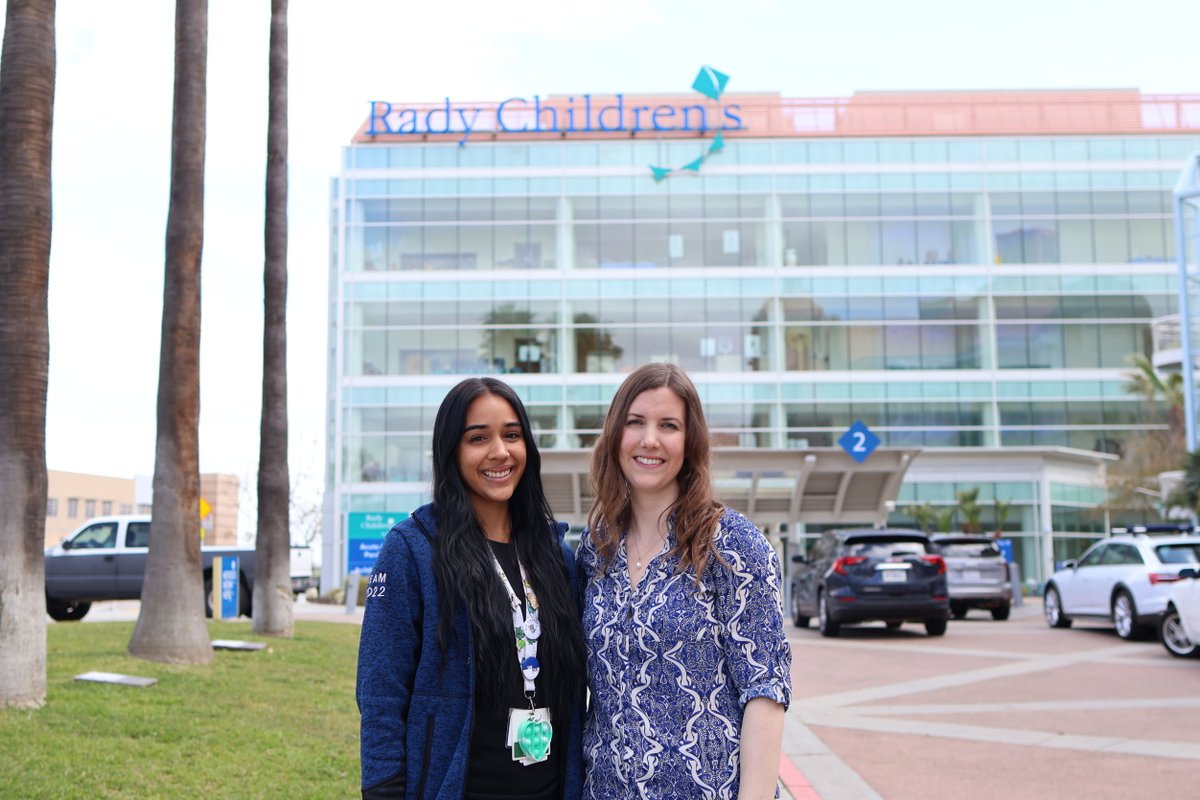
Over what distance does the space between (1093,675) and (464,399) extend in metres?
11.6

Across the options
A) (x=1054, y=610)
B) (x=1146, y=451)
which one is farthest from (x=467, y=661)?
(x=1146, y=451)

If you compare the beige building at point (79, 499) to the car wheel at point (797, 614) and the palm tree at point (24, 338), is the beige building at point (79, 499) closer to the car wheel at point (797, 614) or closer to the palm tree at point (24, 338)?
the car wheel at point (797, 614)

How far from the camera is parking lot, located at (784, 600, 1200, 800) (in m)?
7.41

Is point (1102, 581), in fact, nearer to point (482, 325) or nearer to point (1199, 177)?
point (1199, 177)

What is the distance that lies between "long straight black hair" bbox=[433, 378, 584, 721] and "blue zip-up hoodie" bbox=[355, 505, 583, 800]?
0.13ft

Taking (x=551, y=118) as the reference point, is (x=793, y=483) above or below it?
below

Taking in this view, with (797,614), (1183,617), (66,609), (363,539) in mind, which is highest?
(363,539)

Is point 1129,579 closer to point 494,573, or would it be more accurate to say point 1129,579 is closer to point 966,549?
point 966,549

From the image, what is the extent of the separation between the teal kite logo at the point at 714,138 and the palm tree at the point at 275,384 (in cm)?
3415

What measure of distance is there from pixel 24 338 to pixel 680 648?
6.87 metres

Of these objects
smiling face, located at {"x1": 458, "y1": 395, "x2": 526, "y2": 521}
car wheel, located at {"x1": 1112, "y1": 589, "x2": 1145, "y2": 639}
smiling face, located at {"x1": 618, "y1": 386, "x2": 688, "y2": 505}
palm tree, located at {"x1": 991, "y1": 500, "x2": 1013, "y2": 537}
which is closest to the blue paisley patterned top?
smiling face, located at {"x1": 618, "y1": 386, "x2": 688, "y2": 505}

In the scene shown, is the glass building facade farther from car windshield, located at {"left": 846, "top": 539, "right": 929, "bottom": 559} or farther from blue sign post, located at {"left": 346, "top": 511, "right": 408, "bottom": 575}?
car windshield, located at {"left": 846, "top": 539, "right": 929, "bottom": 559}

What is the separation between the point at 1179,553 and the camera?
1664cm

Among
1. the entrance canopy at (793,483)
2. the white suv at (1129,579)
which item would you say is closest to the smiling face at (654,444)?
the white suv at (1129,579)
